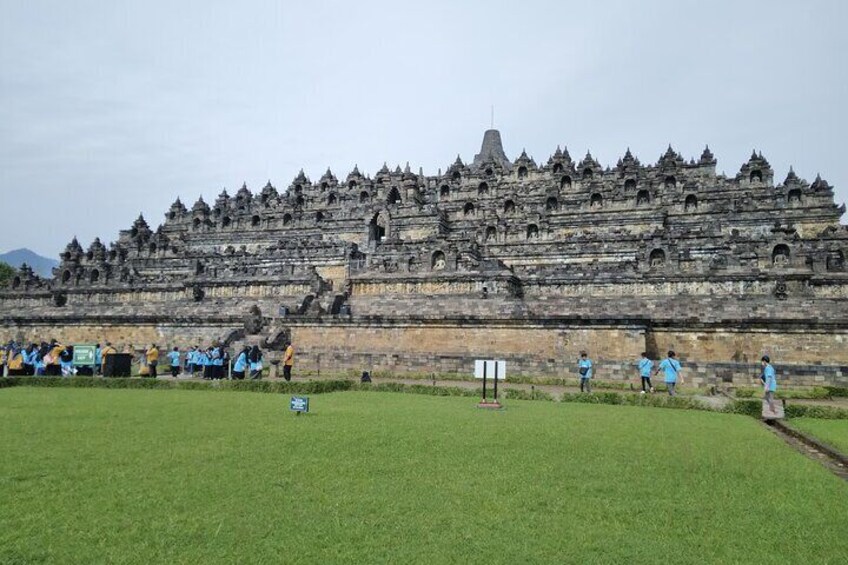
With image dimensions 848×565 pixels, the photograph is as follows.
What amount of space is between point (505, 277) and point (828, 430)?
17995 mm

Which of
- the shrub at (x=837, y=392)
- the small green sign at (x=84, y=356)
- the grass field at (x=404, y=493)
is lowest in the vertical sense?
the grass field at (x=404, y=493)

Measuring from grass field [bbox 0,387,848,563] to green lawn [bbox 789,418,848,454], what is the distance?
0.88 metres

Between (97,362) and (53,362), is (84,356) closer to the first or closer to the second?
(53,362)

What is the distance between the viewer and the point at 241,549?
570 centimetres

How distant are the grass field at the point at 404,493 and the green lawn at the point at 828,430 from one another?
2.90 ft

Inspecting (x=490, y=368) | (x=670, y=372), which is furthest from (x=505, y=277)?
(x=490, y=368)

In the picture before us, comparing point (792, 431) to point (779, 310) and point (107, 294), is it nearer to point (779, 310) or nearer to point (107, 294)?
point (779, 310)

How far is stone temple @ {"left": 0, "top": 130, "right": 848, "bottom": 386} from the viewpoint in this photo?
25406 mm

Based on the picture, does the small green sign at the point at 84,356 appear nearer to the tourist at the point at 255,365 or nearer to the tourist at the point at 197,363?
the tourist at the point at 197,363

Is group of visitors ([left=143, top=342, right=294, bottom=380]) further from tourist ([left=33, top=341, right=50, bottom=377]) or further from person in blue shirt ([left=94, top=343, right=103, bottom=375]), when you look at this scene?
tourist ([left=33, top=341, right=50, bottom=377])

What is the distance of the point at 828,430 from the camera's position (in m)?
13.6

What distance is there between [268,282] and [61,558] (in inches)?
1241

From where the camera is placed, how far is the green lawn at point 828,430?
11.8m

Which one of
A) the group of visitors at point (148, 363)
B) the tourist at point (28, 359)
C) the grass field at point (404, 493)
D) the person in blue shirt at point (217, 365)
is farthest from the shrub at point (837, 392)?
the tourist at point (28, 359)
